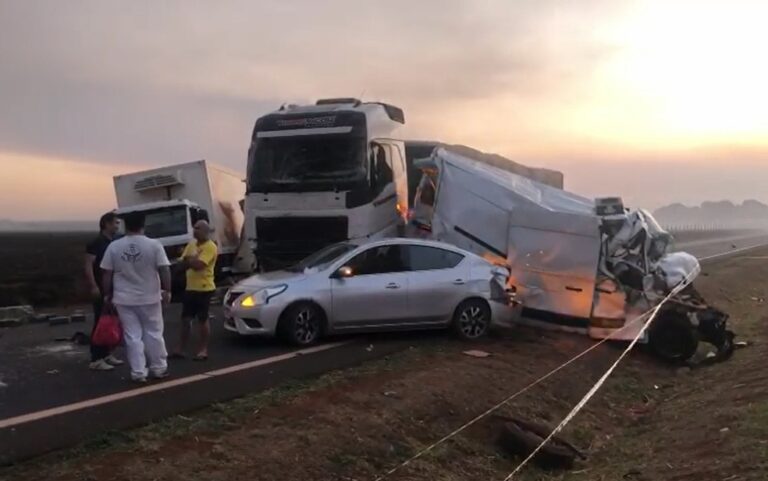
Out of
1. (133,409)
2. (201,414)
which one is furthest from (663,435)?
(133,409)

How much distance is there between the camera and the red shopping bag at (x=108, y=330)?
8.49 metres

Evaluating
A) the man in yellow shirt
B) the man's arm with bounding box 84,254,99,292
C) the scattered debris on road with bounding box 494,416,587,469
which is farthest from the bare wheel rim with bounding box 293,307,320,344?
the scattered debris on road with bounding box 494,416,587,469

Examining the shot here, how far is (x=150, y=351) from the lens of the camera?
338 inches

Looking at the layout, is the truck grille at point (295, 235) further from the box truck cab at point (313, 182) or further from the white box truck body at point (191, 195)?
the white box truck body at point (191, 195)

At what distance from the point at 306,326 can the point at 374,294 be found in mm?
1110

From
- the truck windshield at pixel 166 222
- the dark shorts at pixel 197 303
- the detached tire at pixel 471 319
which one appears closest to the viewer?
the dark shorts at pixel 197 303

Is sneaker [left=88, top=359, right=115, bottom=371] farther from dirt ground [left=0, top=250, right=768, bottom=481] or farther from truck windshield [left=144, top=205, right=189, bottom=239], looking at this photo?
truck windshield [left=144, top=205, right=189, bottom=239]

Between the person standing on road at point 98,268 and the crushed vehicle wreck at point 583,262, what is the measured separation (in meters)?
6.60

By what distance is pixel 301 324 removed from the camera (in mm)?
10977

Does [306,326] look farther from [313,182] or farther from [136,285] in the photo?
[313,182]

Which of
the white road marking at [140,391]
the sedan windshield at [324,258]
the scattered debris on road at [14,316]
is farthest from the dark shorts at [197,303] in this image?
the scattered debris on road at [14,316]

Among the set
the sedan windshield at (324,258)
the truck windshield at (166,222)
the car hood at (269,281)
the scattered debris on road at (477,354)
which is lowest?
the scattered debris on road at (477,354)

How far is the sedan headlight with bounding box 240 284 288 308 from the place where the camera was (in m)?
10.8

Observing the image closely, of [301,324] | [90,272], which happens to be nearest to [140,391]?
[90,272]
